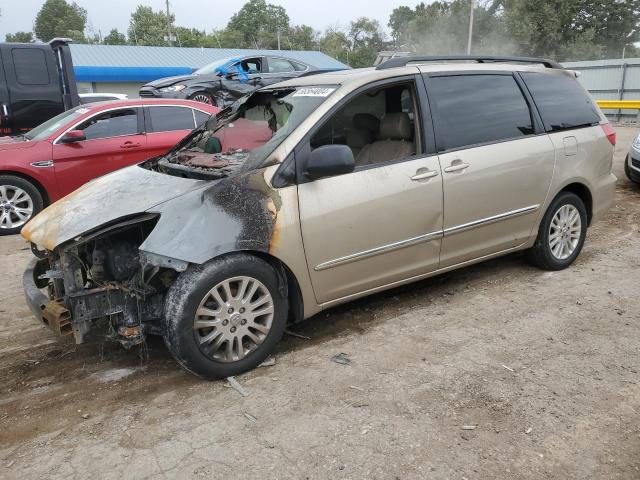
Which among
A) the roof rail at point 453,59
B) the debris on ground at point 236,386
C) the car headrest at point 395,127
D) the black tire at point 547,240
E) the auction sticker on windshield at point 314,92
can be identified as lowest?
the debris on ground at point 236,386

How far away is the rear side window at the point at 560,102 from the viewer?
4.75m

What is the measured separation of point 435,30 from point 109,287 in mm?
60246

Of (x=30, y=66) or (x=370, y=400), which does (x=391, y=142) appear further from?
(x=30, y=66)

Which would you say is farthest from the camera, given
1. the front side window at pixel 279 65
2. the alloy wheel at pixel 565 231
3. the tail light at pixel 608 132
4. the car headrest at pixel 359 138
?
the front side window at pixel 279 65

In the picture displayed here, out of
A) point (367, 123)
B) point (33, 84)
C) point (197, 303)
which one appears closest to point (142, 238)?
point (197, 303)

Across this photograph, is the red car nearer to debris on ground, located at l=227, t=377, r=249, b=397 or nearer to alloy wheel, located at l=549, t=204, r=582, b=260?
debris on ground, located at l=227, t=377, r=249, b=397

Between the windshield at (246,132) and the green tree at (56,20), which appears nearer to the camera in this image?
the windshield at (246,132)

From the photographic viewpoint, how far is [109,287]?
321 centimetres

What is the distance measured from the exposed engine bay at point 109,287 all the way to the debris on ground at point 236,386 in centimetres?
50

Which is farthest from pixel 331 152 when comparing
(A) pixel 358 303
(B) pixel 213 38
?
(B) pixel 213 38

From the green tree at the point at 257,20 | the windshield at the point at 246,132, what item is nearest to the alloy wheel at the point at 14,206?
the windshield at the point at 246,132

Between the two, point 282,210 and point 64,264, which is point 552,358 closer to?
point 282,210

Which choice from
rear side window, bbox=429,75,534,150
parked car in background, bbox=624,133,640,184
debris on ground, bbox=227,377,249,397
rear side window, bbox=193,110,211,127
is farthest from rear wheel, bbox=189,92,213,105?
debris on ground, bbox=227,377,249,397

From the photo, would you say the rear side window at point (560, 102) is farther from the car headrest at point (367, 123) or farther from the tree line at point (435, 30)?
the tree line at point (435, 30)
